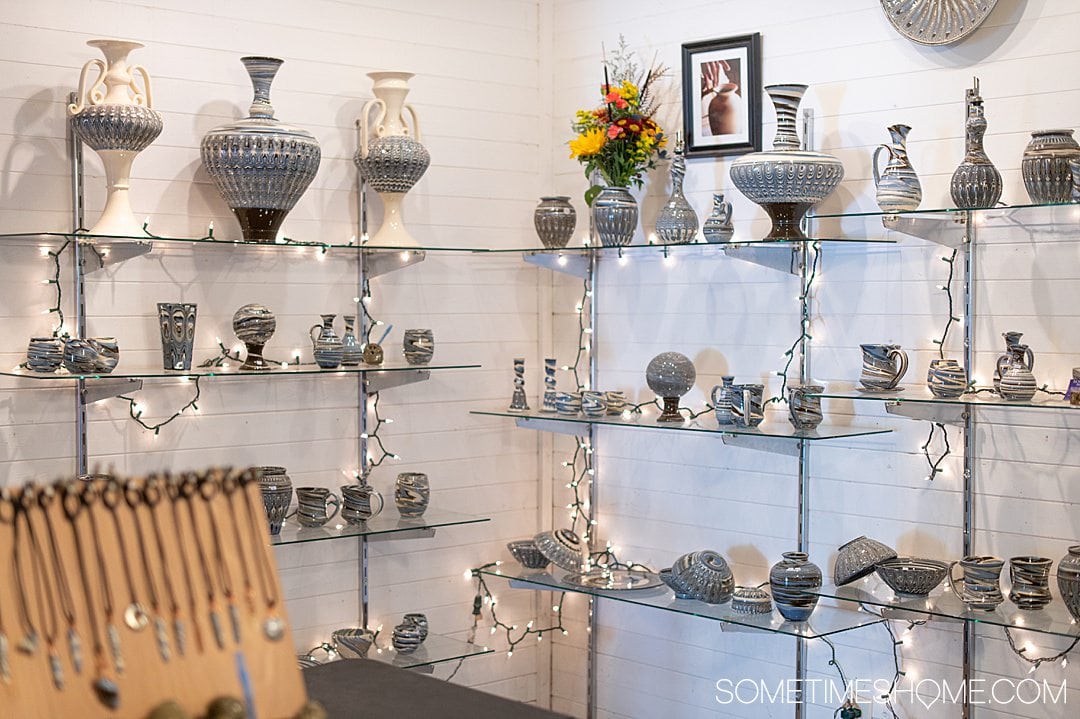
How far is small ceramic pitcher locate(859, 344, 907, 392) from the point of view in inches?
126

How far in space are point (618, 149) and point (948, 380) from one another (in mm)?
1306

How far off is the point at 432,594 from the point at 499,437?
23.2 inches

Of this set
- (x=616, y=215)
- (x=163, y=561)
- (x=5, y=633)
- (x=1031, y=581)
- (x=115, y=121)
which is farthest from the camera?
(x=616, y=215)

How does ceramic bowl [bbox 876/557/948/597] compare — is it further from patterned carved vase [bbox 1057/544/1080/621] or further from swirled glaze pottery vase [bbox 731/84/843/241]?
swirled glaze pottery vase [bbox 731/84/843/241]

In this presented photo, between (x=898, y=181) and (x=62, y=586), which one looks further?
(x=898, y=181)

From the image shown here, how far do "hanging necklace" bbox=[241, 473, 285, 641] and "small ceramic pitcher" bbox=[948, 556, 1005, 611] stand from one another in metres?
2.13

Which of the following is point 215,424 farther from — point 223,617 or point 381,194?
point 223,617

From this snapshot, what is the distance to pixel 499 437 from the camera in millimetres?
4293

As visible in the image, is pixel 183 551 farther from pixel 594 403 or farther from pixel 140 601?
pixel 594 403

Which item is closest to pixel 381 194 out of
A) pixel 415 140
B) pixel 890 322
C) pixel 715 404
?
pixel 415 140

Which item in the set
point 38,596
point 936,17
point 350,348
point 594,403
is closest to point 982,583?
point 594,403

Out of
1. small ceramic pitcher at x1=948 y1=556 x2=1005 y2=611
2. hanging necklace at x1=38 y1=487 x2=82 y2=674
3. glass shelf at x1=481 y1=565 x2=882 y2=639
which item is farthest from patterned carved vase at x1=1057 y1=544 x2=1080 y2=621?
hanging necklace at x1=38 y1=487 x2=82 y2=674

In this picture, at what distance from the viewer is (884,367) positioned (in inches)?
126

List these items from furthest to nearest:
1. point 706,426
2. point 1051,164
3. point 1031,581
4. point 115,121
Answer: point 706,426 → point 115,121 → point 1031,581 → point 1051,164
